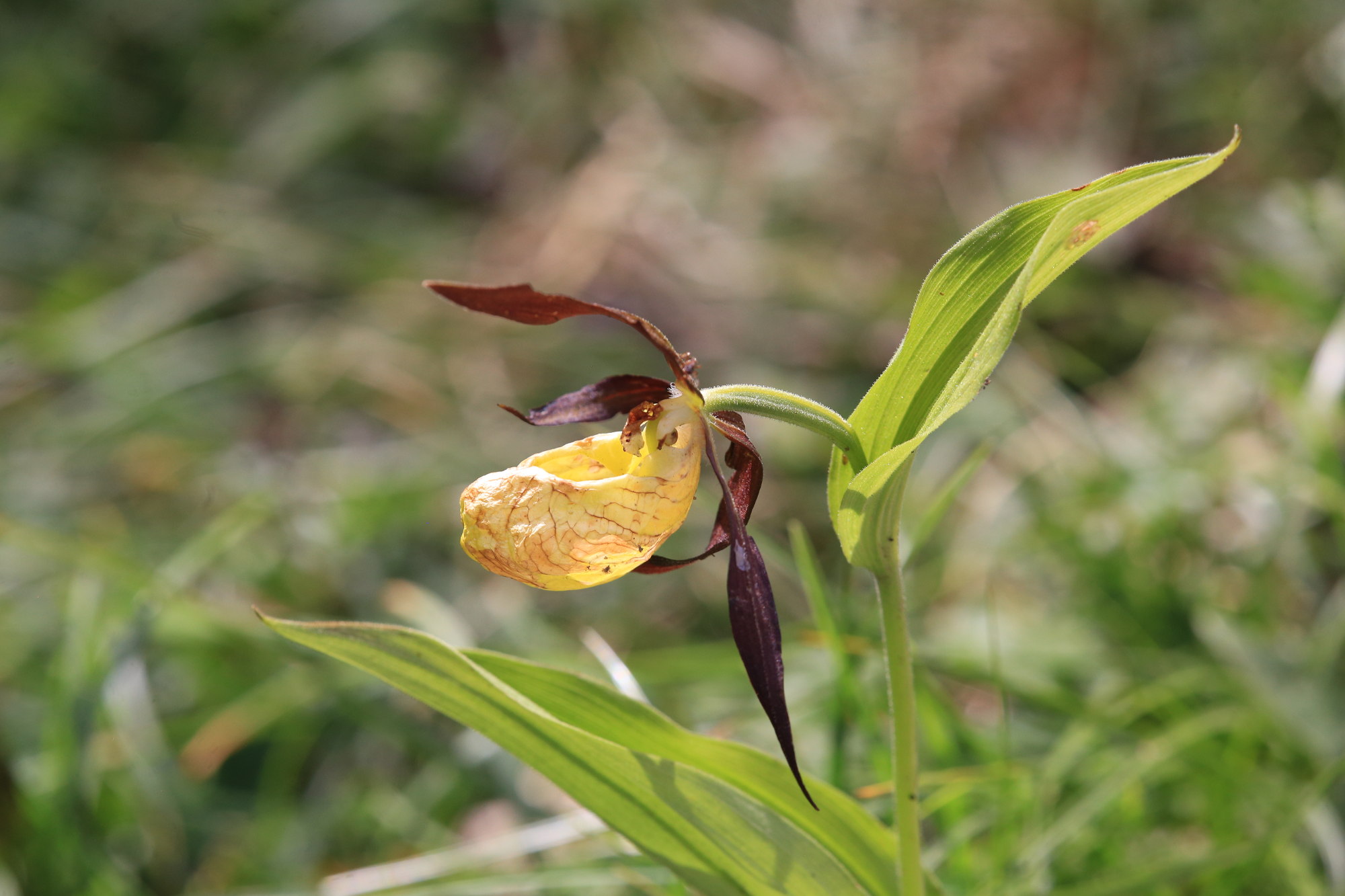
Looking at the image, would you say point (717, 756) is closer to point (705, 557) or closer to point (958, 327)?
point (705, 557)

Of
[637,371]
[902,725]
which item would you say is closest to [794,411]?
[902,725]

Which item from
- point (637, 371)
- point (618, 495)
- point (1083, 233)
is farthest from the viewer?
point (637, 371)

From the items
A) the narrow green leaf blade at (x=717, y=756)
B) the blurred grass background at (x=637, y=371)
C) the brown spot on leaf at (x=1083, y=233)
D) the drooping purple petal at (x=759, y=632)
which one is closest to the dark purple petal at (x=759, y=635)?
the drooping purple petal at (x=759, y=632)

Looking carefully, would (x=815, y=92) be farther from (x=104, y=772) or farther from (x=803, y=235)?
(x=104, y=772)

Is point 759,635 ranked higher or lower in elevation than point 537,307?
lower

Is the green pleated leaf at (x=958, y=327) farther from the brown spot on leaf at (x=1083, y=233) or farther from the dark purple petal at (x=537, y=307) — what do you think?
the dark purple petal at (x=537, y=307)

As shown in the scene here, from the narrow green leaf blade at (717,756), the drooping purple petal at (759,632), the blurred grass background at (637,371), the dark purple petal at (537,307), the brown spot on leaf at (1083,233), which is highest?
the brown spot on leaf at (1083,233)
